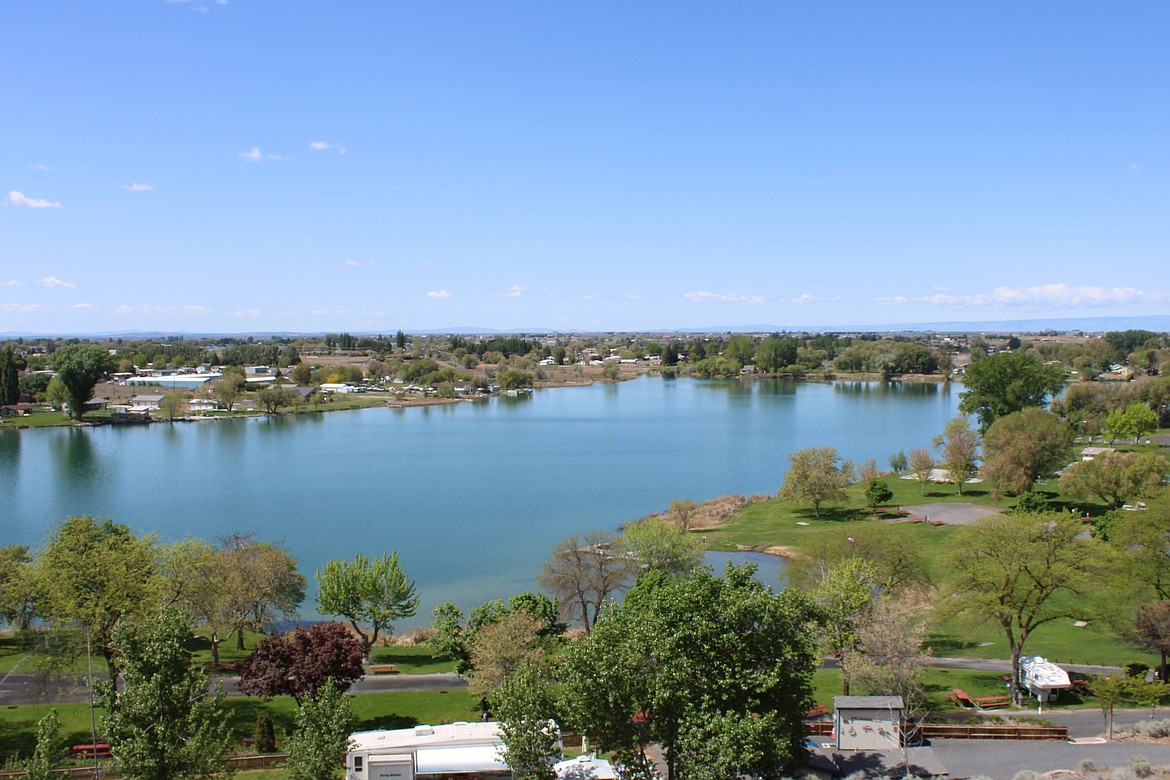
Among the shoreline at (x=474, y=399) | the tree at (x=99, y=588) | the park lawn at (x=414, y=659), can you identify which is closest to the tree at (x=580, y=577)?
the park lawn at (x=414, y=659)

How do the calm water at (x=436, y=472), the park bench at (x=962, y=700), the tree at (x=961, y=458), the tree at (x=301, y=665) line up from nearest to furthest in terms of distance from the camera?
the tree at (x=301, y=665), the park bench at (x=962, y=700), the calm water at (x=436, y=472), the tree at (x=961, y=458)

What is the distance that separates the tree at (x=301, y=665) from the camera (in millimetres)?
16328

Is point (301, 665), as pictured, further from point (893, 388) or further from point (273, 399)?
point (893, 388)

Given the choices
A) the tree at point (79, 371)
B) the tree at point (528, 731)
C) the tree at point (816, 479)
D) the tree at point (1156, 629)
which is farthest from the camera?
the tree at point (79, 371)

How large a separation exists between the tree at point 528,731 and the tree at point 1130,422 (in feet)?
177

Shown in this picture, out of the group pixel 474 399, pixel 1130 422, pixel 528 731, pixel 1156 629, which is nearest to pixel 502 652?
pixel 528 731

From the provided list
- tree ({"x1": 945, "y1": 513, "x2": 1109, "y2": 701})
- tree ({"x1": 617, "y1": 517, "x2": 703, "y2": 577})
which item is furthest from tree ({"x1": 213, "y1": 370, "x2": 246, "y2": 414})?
tree ({"x1": 945, "y1": 513, "x2": 1109, "y2": 701})

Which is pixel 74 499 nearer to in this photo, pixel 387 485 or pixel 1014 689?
pixel 387 485

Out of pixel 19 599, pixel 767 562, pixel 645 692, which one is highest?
pixel 645 692

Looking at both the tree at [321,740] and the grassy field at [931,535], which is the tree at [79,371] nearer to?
the grassy field at [931,535]

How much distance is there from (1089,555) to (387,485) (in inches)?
1621

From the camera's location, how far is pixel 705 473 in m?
56.2

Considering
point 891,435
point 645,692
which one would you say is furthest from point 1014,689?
point 891,435

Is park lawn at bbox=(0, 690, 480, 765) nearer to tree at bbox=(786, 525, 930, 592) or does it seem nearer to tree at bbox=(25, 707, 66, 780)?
tree at bbox=(25, 707, 66, 780)
